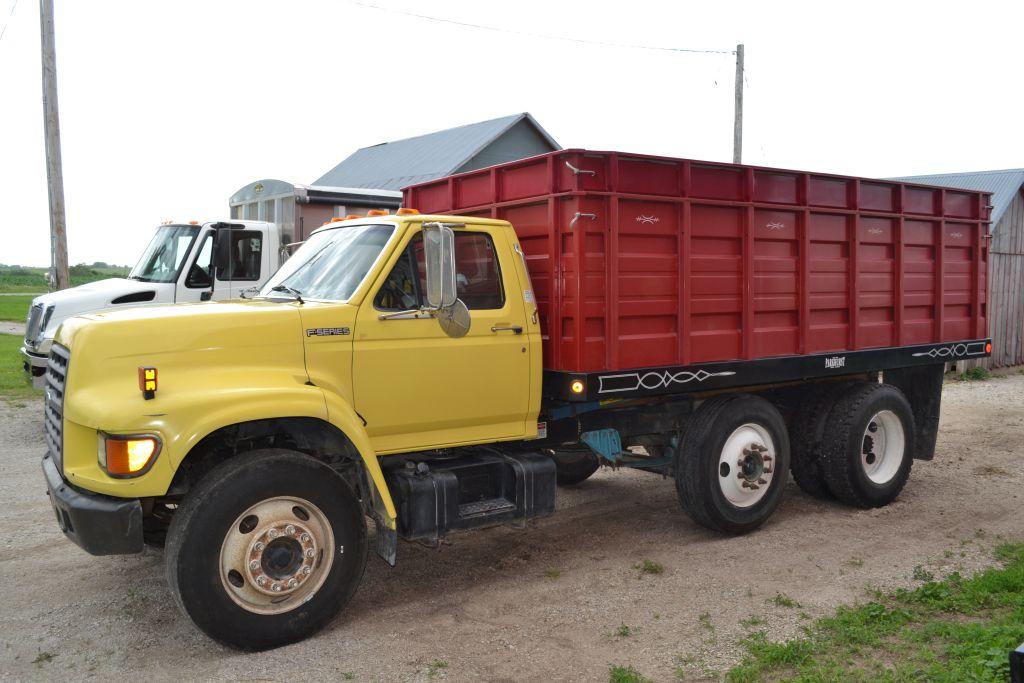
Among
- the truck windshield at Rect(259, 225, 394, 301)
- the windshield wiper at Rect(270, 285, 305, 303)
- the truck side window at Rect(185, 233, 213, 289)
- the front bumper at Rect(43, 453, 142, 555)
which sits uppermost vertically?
the truck side window at Rect(185, 233, 213, 289)

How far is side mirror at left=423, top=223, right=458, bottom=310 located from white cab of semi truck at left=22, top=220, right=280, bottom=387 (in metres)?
6.25

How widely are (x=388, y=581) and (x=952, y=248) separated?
6420 mm

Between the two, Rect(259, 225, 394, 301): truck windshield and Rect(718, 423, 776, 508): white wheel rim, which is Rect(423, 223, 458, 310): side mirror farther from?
Rect(718, 423, 776, 508): white wheel rim

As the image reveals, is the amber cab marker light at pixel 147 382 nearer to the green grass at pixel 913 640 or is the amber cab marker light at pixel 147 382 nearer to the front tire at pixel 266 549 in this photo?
the front tire at pixel 266 549

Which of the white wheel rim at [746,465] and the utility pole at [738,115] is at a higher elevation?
the utility pole at [738,115]

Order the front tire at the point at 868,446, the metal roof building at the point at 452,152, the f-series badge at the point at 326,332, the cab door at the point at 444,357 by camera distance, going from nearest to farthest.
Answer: the f-series badge at the point at 326,332 < the cab door at the point at 444,357 < the front tire at the point at 868,446 < the metal roof building at the point at 452,152

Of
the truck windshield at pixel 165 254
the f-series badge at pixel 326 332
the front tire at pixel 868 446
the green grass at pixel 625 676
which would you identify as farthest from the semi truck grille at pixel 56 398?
the truck windshield at pixel 165 254

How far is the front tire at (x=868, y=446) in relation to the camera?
7.82m

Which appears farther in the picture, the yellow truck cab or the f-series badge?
the f-series badge

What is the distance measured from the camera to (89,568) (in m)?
6.27

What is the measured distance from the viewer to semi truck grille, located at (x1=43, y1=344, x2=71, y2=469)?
16.1 ft

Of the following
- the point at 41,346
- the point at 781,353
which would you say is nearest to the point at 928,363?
the point at 781,353

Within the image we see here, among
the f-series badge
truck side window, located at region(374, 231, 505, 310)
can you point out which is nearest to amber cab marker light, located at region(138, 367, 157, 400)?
the f-series badge

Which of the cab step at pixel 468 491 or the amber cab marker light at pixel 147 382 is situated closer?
the amber cab marker light at pixel 147 382
